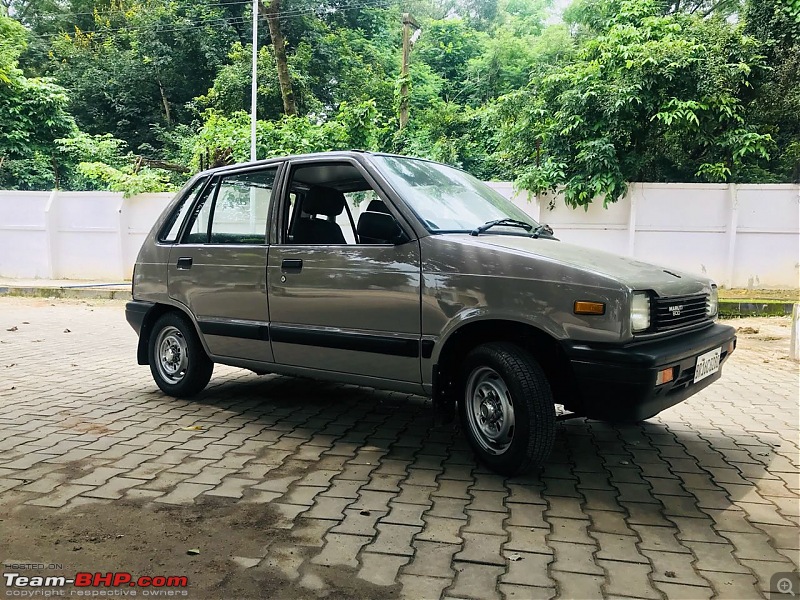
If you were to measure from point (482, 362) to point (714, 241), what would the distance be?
414 inches

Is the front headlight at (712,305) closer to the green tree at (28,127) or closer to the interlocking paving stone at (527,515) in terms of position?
the interlocking paving stone at (527,515)

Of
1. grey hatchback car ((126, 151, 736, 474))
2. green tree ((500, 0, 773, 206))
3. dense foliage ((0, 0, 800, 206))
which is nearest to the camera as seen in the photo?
grey hatchback car ((126, 151, 736, 474))

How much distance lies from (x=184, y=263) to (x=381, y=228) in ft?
6.38

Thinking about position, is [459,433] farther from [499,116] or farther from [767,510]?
[499,116]

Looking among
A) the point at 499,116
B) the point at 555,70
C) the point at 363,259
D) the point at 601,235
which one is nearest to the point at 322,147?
the point at 499,116

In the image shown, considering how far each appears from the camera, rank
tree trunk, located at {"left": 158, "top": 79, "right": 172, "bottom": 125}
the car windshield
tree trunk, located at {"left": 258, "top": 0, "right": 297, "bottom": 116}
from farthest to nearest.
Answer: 1. tree trunk, located at {"left": 158, "top": 79, "right": 172, "bottom": 125}
2. tree trunk, located at {"left": 258, "top": 0, "right": 297, "bottom": 116}
3. the car windshield

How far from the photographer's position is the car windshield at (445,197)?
3.83 m

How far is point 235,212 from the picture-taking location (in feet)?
16.0

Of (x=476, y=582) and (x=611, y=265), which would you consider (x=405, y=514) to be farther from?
(x=611, y=265)

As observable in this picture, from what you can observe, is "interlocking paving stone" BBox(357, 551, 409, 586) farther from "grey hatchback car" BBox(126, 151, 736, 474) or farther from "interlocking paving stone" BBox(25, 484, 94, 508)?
"interlocking paving stone" BBox(25, 484, 94, 508)

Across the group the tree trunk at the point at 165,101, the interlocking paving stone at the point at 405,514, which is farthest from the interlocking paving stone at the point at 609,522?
the tree trunk at the point at 165,101

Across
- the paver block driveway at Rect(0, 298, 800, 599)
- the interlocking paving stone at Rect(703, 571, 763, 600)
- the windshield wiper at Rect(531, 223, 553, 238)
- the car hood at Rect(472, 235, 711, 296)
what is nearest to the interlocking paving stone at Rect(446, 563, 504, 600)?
the paver block driveway at Rect(0, 298, 800, 599)

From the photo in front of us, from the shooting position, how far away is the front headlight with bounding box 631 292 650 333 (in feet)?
10.2

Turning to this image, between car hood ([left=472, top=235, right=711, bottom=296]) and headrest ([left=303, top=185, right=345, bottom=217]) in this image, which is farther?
headrest ([left=303, top=185, right=345, bottom=217])
